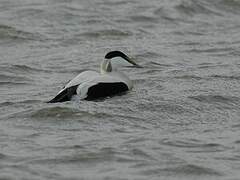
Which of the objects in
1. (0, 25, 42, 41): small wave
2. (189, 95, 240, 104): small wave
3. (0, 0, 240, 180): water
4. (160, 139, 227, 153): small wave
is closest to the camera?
(0, 0, 240, 180): water

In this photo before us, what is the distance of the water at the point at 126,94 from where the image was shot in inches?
337

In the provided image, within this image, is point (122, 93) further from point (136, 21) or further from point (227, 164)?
point (136, 21)

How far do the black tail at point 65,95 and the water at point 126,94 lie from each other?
113 mm

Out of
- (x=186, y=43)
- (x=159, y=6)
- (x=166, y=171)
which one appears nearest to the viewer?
(x=166, y=171)

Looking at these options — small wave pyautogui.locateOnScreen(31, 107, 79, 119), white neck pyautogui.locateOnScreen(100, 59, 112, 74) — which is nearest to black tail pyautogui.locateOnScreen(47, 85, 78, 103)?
small wave pyautogui.locateOnScreen(31, 107, 79, 119)

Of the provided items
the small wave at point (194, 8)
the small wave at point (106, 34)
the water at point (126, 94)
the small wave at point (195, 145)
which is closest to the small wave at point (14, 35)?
the water at point (126, 94)

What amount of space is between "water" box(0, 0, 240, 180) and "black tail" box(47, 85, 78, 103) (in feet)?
0.37

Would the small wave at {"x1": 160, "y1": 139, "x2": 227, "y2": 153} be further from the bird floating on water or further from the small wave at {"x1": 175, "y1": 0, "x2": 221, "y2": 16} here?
the small wave at {"x1": 175, "y1": 0, "x2": 221, "y2": 16}

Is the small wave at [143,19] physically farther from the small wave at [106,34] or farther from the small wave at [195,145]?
the small wave at [195,145]

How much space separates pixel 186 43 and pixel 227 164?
24.3 ft

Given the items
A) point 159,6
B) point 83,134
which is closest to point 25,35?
point 159,6

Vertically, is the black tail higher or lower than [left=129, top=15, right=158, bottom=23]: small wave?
higher

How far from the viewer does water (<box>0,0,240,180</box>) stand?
8570 mm

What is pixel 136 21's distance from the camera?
17.8m
